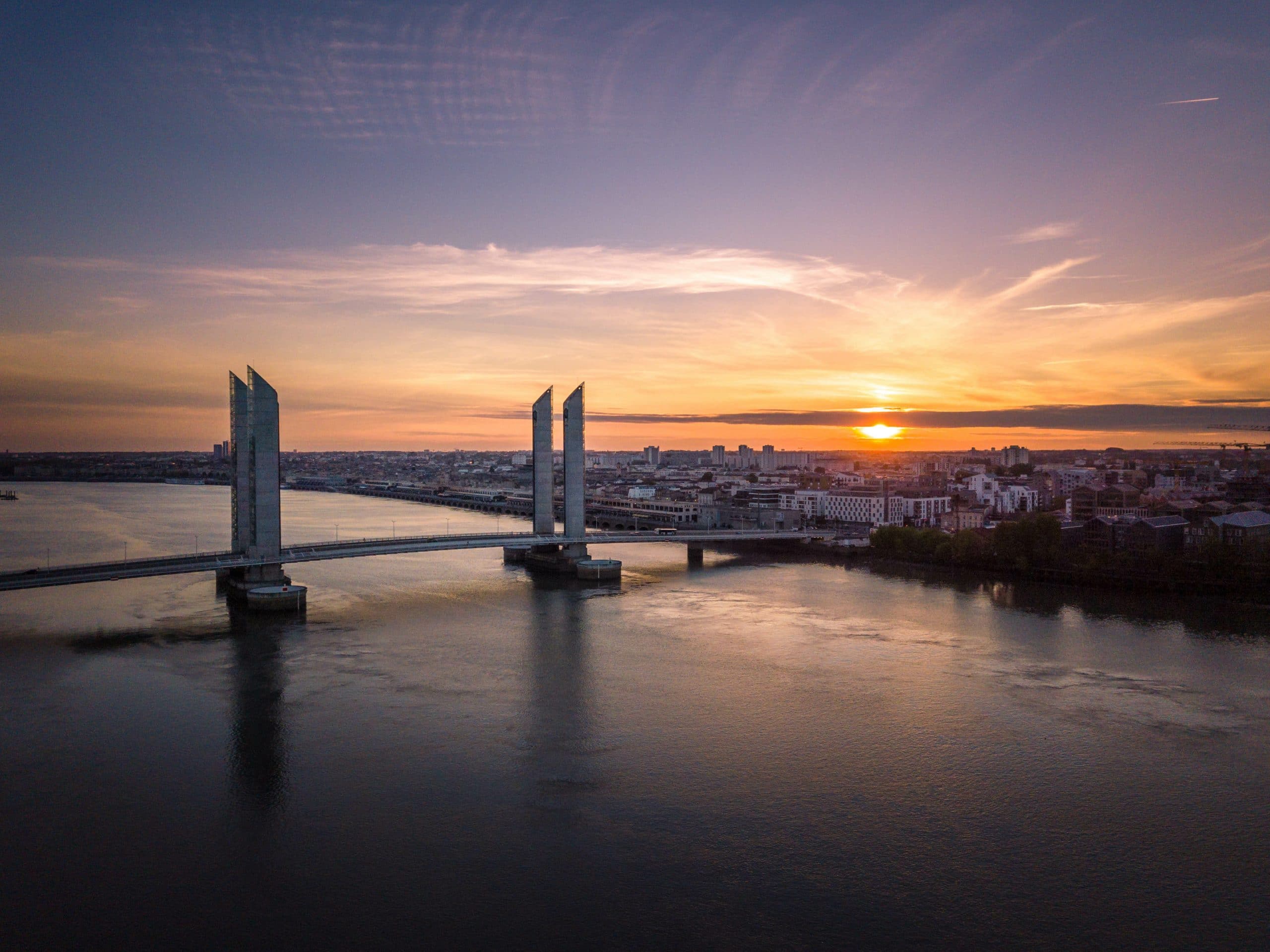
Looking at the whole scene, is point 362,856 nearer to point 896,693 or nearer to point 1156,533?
point 896,693

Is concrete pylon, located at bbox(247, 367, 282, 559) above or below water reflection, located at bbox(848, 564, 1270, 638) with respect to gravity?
above

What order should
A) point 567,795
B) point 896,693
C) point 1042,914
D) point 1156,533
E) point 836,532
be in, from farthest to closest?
point 836,532, point 1156,533, point 896,693, point 567,795, point 1042,914

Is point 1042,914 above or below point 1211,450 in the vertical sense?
below

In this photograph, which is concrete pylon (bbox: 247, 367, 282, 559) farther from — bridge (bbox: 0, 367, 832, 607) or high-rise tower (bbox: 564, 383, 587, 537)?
high-rise tower (bbox: 564, 383, 587, 537)

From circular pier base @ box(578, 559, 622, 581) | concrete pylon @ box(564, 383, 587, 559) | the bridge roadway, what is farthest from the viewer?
concrete pylon @ box(564, 383, 587, 559)

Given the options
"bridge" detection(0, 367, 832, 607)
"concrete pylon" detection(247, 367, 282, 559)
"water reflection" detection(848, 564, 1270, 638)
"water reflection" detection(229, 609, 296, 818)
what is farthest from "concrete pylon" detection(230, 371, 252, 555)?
"water reflection" detection(848, 564, 1270, 638)

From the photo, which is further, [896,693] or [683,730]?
[896,693]

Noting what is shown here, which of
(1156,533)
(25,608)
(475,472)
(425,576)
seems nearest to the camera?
(25,608)

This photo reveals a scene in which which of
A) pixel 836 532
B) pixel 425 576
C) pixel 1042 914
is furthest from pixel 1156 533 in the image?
pixel 1042 914
